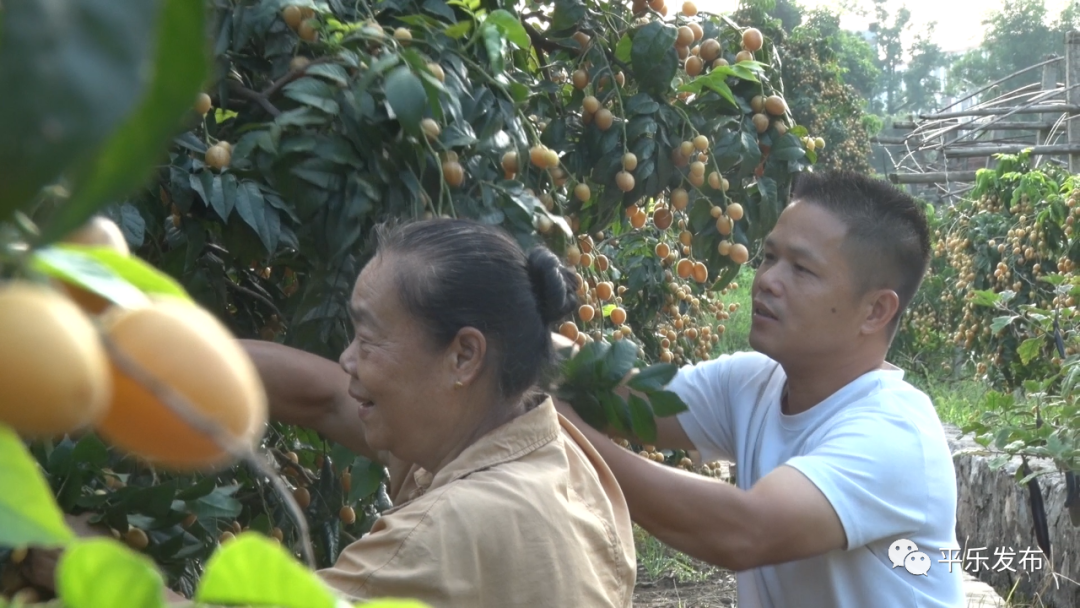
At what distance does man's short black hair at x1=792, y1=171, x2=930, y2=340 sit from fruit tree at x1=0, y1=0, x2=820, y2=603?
95mm

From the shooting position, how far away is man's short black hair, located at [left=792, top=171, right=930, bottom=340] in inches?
86.4

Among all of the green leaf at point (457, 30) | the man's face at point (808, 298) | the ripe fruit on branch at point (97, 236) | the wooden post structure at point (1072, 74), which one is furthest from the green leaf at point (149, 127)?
the wooden post structure at point (1072, 74)

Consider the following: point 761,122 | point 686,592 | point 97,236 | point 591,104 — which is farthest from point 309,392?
point 686,592

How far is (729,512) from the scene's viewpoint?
1.87 metres

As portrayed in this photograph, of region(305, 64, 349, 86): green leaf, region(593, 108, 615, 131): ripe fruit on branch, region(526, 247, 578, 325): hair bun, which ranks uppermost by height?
region(305, 64, 349, 86): green leaf

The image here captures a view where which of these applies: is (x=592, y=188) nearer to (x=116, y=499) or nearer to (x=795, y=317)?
(x=795, y=317)

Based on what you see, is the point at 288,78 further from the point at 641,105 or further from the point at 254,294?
the point at 641,105

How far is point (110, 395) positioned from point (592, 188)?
2071 millimetres

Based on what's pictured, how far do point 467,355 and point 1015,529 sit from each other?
4212 mm

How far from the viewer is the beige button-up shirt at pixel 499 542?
1.43 m

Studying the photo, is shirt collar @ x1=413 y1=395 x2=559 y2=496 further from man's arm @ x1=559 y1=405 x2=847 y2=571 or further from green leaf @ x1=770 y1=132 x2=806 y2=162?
green leaf @ x1=770 y1=132 x2=806 y2=162

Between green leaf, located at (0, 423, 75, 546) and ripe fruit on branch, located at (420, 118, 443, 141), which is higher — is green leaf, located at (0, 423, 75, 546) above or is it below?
above

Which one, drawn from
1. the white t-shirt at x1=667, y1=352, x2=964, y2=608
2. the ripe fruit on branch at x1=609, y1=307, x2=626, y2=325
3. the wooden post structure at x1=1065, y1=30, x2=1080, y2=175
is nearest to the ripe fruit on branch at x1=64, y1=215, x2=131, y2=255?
the white t-shirt at x1=667, y1=352, x2=964, y2=608

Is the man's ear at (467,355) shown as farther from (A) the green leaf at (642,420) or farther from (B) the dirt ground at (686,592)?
(B) the dirt ground at (686,592)
